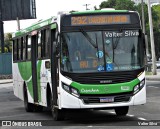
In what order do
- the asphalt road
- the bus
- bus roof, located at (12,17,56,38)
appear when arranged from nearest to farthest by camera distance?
the asphalt road, the bus, bus roof, located at (12,17,56,38)

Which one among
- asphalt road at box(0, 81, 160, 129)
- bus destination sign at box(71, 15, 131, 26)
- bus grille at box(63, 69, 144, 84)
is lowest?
asphalt road at box(0, 81, 160, 129)

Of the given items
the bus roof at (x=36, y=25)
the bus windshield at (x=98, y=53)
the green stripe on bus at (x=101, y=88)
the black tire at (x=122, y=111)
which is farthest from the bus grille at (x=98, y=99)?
the bus roof at (x=36, y=25)

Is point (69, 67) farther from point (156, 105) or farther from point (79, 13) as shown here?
point (156, 105)

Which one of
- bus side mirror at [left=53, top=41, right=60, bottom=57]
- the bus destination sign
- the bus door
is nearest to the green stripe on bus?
bus side mirror at [left=53, top=41, right=60, bottom=57]

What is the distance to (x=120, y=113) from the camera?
16.6 m

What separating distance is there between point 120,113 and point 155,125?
3116 millimetres

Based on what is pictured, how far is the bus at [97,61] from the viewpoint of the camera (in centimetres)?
1446

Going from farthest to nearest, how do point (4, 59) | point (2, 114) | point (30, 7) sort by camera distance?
1. point (30, 7)
2. point (4, 59)
3. point (2, 114)

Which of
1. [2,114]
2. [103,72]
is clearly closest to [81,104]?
[103,72]

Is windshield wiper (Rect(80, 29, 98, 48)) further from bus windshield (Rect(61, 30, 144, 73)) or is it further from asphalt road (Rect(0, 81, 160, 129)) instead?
asphalt road (Rect(0, 81, 160, 129))

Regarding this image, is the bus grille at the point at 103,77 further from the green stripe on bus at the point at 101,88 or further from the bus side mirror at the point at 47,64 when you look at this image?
the bus side mirror at the point at 47,64

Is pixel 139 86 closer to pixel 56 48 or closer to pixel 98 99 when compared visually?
pixel 98 99

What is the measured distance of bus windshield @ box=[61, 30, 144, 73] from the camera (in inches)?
577

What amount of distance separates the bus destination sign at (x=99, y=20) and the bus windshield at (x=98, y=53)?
0.98 feet
